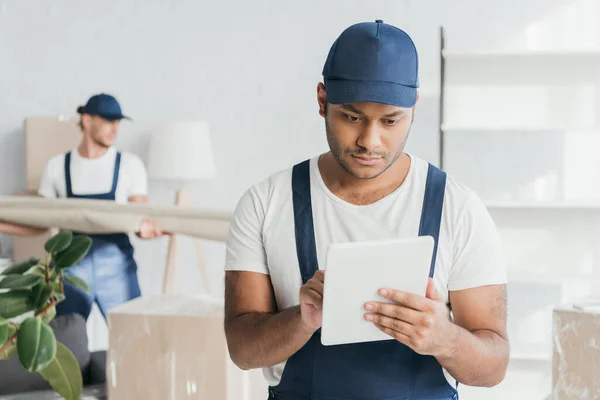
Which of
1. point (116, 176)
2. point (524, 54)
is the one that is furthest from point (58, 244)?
point (524, 54)

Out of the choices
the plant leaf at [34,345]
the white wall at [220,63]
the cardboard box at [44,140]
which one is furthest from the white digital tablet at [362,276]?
the cardboard box at [44,140]

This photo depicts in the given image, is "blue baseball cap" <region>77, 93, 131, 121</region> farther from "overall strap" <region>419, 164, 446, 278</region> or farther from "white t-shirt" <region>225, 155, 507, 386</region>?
"overall strap" <region>419, 164, 446, 278</region>

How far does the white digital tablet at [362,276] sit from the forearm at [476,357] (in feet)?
0.30

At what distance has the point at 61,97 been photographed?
14.1ft

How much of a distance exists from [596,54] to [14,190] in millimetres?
3082

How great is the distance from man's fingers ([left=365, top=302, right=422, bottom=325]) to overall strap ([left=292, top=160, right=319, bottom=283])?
0.14 meters

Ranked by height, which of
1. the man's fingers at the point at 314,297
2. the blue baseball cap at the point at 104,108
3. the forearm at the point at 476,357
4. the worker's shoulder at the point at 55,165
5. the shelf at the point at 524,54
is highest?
the shelf at the point at 524,54

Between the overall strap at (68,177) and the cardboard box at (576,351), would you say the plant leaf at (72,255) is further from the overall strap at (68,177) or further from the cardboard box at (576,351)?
the overall strap at (68,177)

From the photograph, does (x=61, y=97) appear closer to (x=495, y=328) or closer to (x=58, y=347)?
(x=58, y=347)

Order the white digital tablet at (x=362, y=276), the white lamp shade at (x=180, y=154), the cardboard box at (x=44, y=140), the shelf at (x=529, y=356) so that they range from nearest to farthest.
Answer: the white digital tablet at (x=362, y=276), the shelf at (x=529, y=356), the white lamp shade at (x=180, y=154), the cardboard box at (x=44, y=140)

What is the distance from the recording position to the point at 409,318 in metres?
0.99

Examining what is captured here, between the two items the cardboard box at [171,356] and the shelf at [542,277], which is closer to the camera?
the cardboard box at [171,356]

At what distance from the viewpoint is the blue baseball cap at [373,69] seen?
1.04 meters

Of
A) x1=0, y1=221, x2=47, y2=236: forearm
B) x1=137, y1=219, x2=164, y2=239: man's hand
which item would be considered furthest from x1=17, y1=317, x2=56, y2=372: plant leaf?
x1=0, y1=221, x2=47, y2=236: forearm
